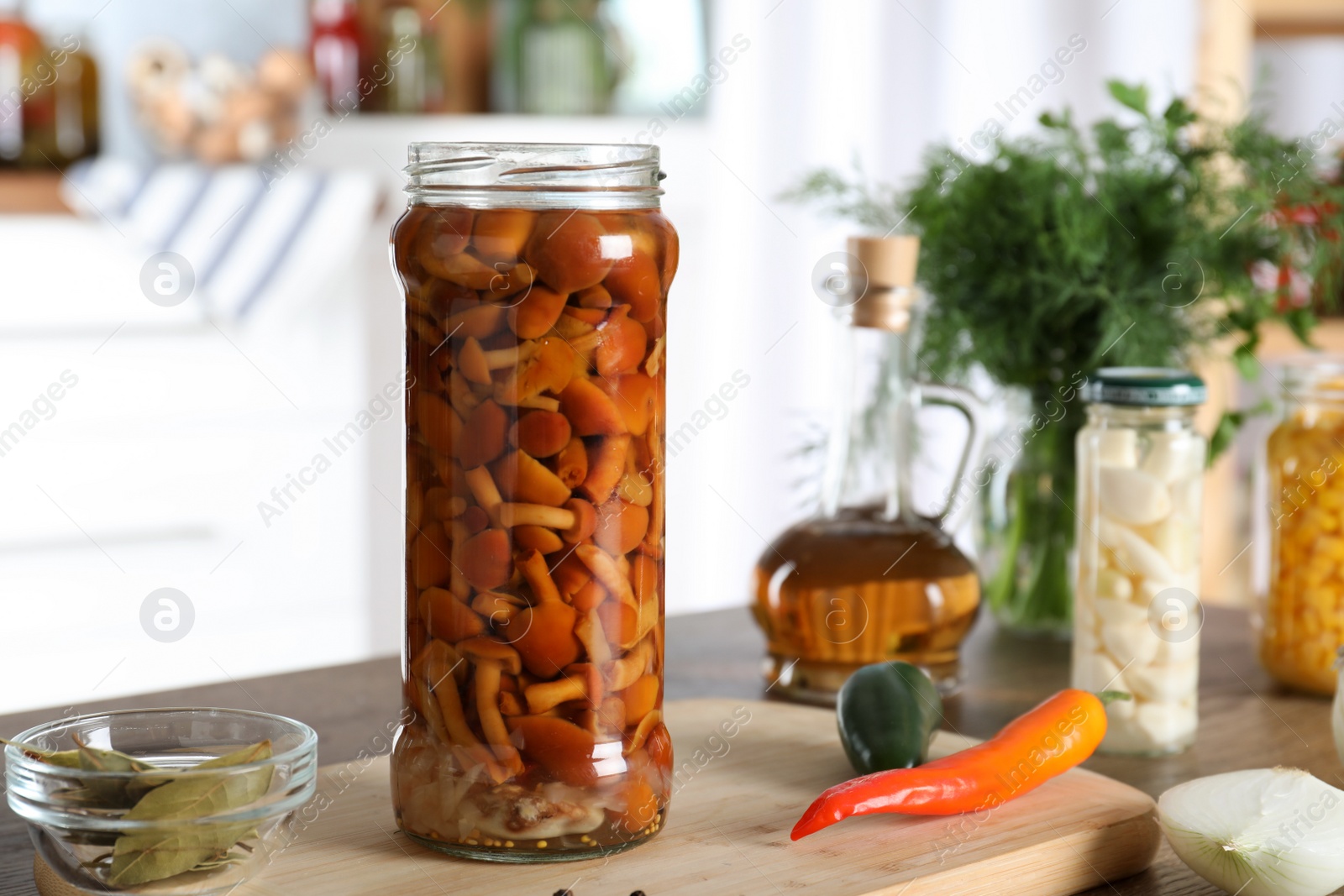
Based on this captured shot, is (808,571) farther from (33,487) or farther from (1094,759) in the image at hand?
(33,487)

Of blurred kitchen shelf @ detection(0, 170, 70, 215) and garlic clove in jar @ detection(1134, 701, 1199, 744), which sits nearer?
garlic clove in jar @ detection(1134, 701, 1199, 744)

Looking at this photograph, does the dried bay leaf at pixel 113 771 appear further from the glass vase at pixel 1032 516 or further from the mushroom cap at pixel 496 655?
the glass vase at pixel 1032 516

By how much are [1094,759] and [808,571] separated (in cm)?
23

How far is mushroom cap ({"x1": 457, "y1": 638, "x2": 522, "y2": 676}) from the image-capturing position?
2.15 feet

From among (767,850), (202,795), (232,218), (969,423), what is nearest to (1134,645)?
(969,423)

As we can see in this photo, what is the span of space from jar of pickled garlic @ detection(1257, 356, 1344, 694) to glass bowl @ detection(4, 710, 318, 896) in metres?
0.74

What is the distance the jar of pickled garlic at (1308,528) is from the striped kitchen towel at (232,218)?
168 centimetres

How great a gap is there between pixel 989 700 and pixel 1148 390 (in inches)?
10.8

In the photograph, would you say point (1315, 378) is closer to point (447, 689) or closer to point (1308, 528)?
point (1308, 528)

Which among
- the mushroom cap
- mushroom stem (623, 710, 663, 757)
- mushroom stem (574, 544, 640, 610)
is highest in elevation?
mushroom stem (574, 544, 640, 610)

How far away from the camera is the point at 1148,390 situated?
0.87 meters

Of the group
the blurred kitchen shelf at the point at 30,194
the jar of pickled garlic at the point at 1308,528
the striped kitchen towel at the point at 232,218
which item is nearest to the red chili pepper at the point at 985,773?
the jar of pickled garlic at the point at 1308,528

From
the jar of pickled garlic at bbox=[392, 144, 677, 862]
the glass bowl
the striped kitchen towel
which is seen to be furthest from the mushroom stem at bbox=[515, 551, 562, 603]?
the striped kitchen towel

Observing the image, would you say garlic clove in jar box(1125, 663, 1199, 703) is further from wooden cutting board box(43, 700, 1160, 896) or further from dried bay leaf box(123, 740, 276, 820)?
dried bay leaf box(123, 740, 276, 820)
